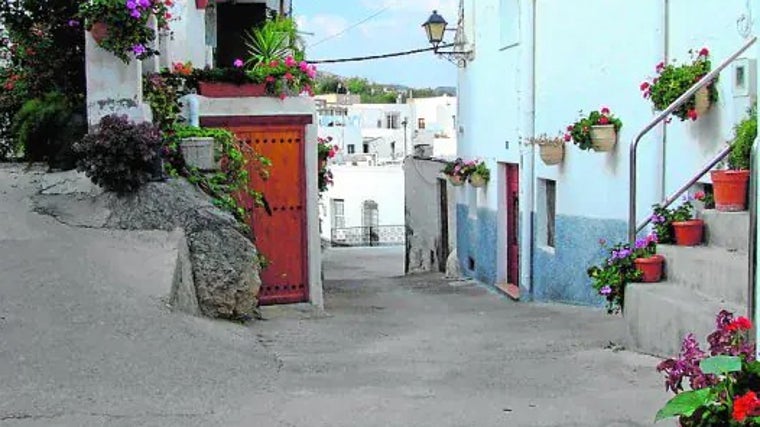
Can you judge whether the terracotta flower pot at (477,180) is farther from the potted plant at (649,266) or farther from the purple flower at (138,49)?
the potted plant at (649,266)

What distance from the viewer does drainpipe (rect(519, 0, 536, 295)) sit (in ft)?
48.5

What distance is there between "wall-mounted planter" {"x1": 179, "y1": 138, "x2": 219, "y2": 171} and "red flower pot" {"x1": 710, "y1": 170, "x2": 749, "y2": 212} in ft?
15.7

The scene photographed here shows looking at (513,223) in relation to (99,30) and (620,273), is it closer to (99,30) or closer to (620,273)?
(620,273)

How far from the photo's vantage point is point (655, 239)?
8.56m

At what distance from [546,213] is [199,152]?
6.48m

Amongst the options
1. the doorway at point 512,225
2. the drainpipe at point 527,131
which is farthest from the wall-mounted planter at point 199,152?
the doorway at point 512,225

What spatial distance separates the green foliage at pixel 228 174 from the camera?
32.0 feet

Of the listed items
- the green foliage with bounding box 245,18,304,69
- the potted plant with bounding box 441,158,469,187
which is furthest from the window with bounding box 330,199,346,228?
the green foliage with bounding box 245,18,304,69

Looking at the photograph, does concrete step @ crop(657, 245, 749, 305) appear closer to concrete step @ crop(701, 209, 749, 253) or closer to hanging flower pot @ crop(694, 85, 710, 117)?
concrete step @ crop(701, 209, 749, 253)

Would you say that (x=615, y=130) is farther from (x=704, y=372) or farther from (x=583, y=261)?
A: (x=704, y=372)

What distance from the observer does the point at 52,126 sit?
10.7 meters

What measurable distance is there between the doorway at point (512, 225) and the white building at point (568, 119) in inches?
1.1

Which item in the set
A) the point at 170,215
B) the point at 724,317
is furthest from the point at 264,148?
the point at 724,317

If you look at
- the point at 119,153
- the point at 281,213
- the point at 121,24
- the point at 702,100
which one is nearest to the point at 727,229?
the point at 702,100
